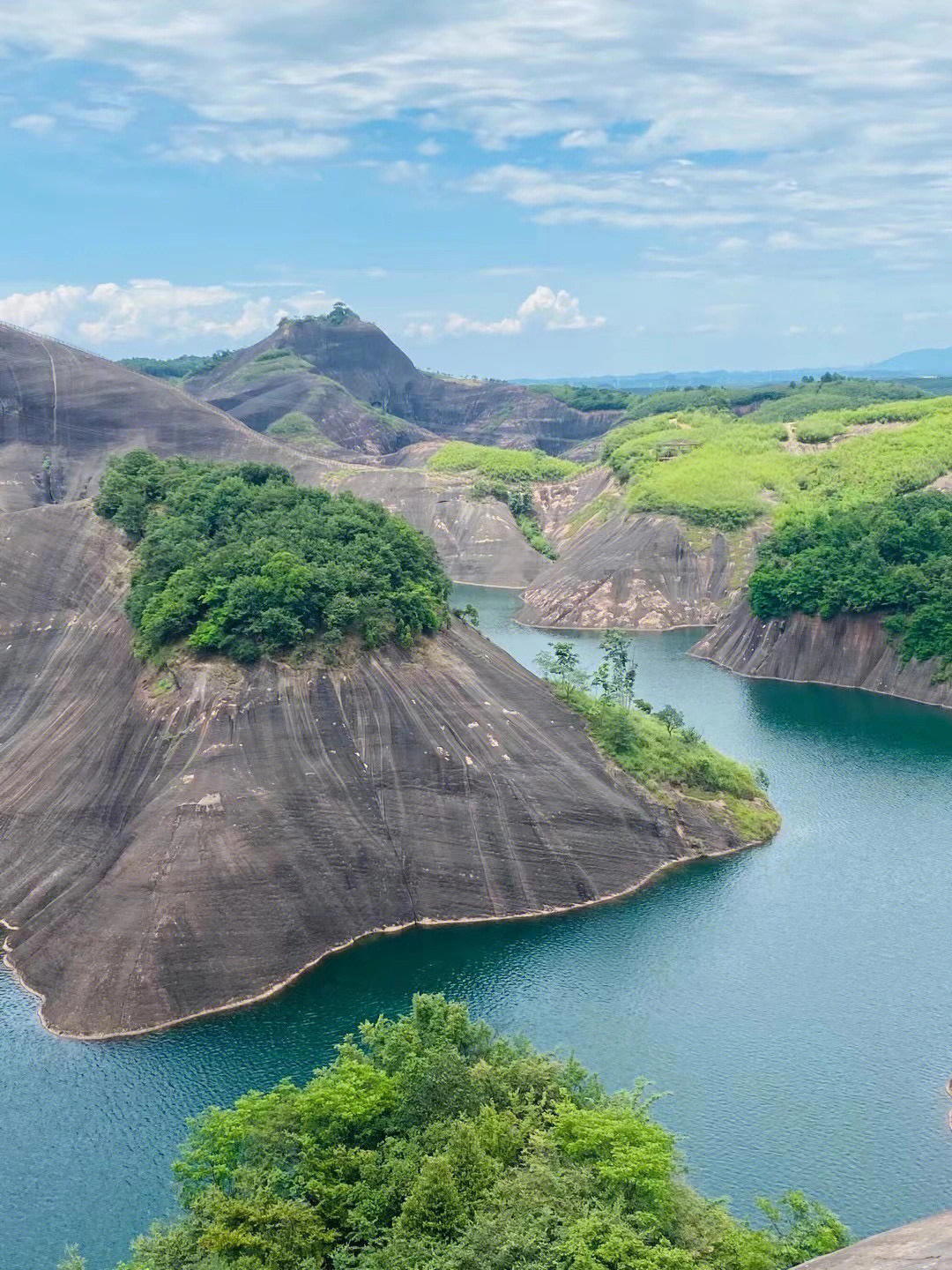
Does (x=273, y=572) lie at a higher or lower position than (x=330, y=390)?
lower

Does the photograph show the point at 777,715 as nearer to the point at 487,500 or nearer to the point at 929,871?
the point at 929,871

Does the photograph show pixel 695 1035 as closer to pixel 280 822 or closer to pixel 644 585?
pixel 280 822

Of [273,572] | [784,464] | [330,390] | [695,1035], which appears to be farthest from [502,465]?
[695,1035]

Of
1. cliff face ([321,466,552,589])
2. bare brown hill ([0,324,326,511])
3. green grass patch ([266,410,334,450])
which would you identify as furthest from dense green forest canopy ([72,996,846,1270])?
green grass patch ([266,410,334,450])

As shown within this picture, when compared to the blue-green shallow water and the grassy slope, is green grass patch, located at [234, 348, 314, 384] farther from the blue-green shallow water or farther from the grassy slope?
the blue-green shallow water

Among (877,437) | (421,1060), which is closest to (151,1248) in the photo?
(421,1060)

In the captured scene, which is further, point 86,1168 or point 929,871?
point 929,871

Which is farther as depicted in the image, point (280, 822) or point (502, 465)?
point (502, 465)
